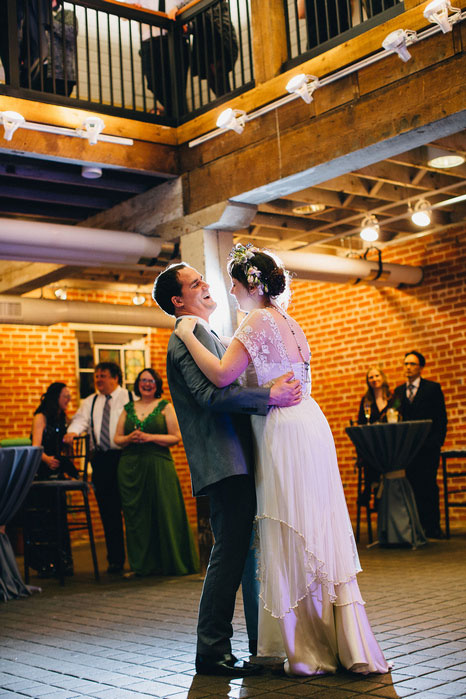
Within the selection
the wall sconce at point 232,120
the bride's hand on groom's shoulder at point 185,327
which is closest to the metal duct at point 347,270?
the wall sconce at point 232,120

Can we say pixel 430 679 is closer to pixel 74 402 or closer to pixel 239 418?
pixel 239 418

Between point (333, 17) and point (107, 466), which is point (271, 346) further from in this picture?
point (333, 17)

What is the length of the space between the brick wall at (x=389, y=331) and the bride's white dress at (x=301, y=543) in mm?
5859

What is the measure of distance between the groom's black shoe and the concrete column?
340 cm

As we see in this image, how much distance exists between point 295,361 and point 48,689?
1.50 m

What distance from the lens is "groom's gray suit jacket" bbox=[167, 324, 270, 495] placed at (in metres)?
2.86

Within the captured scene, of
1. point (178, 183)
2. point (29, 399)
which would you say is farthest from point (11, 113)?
point (29, 399)

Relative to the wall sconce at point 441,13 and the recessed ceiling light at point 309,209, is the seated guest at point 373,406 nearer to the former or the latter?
the recessed ceiling light at point 309,209

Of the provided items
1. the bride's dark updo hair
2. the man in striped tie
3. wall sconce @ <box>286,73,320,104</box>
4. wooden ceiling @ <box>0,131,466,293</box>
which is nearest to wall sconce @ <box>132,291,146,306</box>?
wooden ceiling @ <box>0,131,466,293</box>

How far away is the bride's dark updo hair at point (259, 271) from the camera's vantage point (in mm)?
3039

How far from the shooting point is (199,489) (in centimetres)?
294

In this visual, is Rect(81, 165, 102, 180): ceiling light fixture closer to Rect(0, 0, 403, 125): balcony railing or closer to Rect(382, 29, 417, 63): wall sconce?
Rect(0, 0, 403, 125): balcony railing

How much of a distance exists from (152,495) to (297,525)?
3413mm

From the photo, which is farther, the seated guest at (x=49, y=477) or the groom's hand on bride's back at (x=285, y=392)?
the seated guest at (x=49, y=477)
